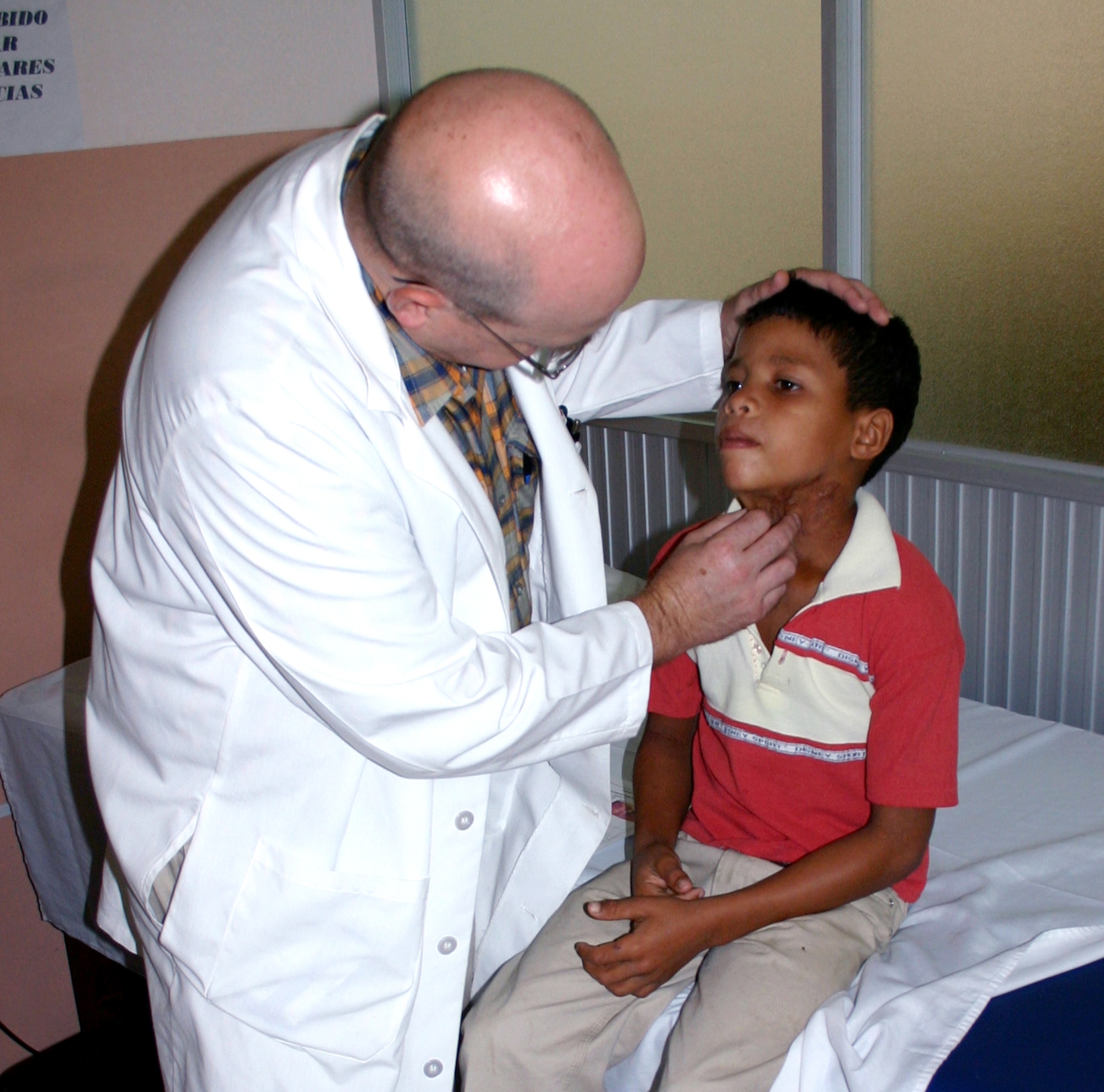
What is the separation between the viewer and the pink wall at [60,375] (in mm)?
2176

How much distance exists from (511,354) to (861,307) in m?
0.46

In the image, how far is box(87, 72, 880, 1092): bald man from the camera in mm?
1032

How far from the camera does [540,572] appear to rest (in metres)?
1.49

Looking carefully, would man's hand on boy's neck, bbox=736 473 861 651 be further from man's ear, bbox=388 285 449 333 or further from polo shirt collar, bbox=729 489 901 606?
man's ear, bbox=388 285 449 333

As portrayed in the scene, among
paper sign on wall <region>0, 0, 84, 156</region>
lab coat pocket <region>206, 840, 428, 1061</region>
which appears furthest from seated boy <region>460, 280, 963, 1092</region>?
paper sign on wall <region>0, 0, 84, 156</region>

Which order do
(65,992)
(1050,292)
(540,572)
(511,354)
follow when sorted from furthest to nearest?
(65,992)
(1050,292)
(540,572)
(511,354)

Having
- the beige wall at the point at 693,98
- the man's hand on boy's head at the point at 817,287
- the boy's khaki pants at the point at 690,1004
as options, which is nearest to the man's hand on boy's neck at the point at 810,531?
the man's hand on boy's head at the point at 817,287

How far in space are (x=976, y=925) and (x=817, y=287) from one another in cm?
79

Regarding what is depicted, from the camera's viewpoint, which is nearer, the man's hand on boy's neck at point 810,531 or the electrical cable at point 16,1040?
the man's hand on boy's neck at point 810,531

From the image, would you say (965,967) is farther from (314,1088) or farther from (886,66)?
(886,66)

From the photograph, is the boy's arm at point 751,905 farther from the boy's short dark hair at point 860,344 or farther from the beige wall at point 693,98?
the beige wall at point 693,98

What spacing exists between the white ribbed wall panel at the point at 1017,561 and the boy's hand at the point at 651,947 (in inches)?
37.6

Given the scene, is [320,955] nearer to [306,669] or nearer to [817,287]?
[306,669]

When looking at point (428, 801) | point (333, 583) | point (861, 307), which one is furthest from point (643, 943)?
point (861, 307)
